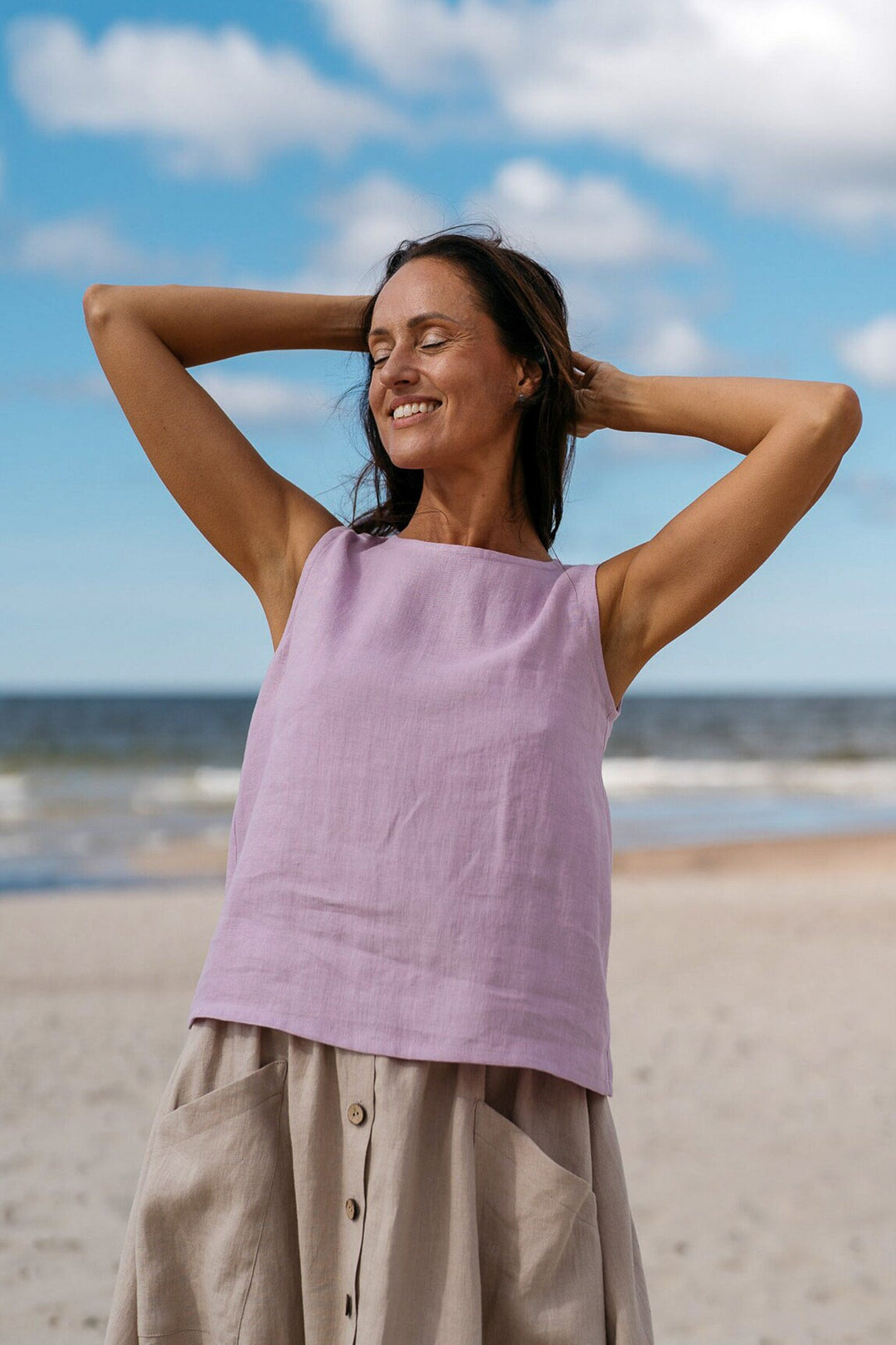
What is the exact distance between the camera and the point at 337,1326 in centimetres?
154

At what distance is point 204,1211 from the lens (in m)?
1.57

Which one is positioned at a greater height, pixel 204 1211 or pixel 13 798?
pixel 13 798

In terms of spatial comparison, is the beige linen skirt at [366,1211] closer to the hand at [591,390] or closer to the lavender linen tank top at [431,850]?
the lavender linen tank top at [431,850]

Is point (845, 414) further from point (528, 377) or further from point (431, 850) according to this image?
point (431, 850)

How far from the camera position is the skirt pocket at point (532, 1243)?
152 cm

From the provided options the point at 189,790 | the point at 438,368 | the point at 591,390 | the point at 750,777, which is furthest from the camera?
the point at 750,777

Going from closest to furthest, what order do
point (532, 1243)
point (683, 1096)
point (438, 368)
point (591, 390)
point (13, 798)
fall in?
1. point (532, 1243)
2. point (438, 368)
3. point (591, 390)
4. point (683, 1096)
5. point (13, 798)

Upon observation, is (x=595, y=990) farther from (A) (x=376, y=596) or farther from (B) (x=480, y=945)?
(A) (x=376, y=596)

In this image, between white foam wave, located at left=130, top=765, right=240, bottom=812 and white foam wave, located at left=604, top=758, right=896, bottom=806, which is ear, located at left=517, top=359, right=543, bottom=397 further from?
white foam wave, located at left=604, top=758, right=896, bottom=806

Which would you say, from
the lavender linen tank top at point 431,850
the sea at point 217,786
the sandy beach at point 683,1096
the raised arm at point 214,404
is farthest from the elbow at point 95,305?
the sea at point 217,786

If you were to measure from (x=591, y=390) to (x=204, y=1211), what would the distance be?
4.05ft

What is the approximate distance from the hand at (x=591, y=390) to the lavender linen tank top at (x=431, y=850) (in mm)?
360

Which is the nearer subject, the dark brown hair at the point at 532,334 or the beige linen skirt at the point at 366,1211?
the beige linen skirt at the point at 366,1211

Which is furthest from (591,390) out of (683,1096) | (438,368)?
(683,1096)
